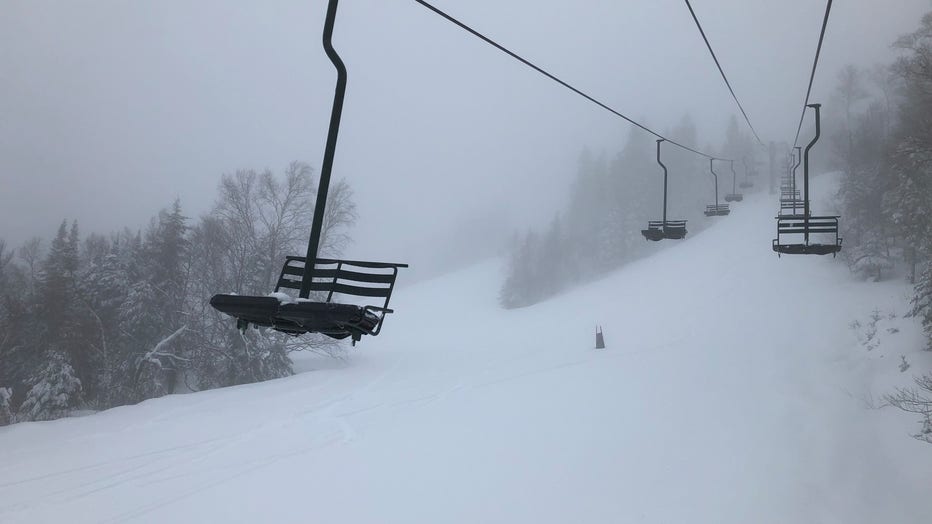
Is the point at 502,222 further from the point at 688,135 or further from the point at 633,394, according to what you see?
the point at 633,394

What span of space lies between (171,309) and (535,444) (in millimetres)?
21801

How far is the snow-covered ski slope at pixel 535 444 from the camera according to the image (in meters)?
7.74

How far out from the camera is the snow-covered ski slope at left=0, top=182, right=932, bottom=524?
7738 mm

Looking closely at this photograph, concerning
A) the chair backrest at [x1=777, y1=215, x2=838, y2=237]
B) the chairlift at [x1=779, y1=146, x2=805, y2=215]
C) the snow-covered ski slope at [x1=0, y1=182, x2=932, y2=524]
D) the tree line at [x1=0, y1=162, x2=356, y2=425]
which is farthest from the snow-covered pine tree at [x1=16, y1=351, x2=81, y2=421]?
the chairlift at [x1=779, y1=146, x2=805, y2=215]

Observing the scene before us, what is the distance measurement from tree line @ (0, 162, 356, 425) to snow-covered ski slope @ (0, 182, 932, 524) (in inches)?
247

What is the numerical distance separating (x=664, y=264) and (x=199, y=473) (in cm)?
4102

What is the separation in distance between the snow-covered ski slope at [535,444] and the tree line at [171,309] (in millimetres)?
6283

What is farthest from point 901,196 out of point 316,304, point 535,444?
point 316,304

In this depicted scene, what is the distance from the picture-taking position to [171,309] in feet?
80.8

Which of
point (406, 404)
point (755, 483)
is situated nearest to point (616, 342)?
point (406, 404)

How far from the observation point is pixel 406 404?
1334cm

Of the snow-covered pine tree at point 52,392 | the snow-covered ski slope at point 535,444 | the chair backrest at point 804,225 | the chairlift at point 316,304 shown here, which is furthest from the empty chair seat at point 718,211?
the snow-covered pine tree at point 52,392

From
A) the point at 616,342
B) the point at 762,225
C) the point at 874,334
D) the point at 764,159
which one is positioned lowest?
the point at 616,342

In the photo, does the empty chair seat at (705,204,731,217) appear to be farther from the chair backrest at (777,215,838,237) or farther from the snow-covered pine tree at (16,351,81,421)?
the snow-covered pine tree at (16,351,81,421)
